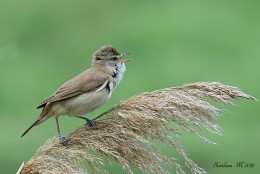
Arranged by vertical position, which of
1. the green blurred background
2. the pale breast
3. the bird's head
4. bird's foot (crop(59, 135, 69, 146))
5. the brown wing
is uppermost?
the bird's head

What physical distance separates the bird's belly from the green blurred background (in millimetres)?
1923

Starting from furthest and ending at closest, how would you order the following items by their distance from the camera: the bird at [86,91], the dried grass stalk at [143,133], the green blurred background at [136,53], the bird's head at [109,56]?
the green blurred background at [136,53]
the bird's head at [109,56]
the bird at [86,91]
the dried grass stalk at [143,133]

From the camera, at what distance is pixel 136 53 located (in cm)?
1148

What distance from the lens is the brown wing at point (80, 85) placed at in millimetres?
5977

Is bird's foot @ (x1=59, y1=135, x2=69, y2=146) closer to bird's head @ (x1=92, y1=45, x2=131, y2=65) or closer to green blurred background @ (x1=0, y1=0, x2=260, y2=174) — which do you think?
bird's head @ (x1=92, y1=45, x2=131, y2=65)

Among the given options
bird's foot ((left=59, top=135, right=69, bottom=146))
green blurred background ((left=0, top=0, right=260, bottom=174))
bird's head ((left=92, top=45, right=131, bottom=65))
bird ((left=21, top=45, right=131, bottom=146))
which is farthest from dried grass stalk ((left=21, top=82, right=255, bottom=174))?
green blurred background ((left=0, top=0, right=260, bottom=174))

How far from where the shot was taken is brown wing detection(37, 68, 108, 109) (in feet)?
19.6

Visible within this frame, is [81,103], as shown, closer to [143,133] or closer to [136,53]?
[143,133]

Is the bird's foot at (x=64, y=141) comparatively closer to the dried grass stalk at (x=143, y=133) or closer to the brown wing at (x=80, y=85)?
the dried grass stalk at (x=143, y=133)

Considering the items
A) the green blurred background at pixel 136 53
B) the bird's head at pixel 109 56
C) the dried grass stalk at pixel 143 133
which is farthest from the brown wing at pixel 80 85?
the green blurred background at pixel 136 53

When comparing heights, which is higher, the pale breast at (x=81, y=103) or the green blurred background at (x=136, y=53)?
the pale breast at (x=81, y=103)

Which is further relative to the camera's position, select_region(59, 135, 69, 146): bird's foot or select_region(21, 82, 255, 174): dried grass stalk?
select_region(59, 135, 69, 146): bird's foot

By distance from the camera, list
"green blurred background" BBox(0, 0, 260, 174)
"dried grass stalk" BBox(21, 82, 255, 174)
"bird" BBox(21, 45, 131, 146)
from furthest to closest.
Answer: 1. "green blurred background" BBox(0, 0, 260, 174)
2. "bird" BBox(21, 45, 131, 146)
3. "dried grass stalk" BBox(21, 82, 255, 174)

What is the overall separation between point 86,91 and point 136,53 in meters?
5.33
